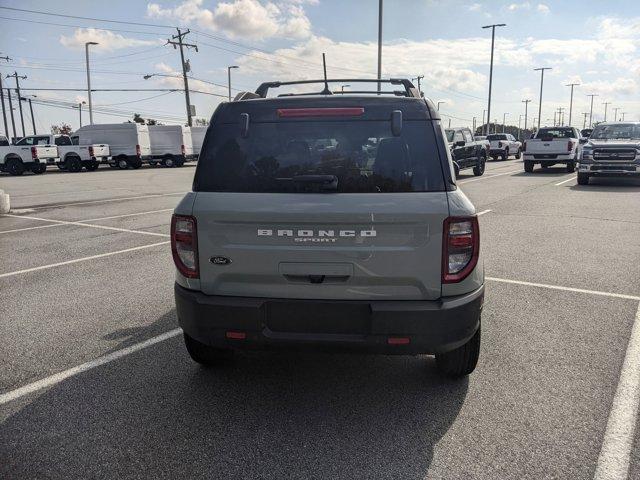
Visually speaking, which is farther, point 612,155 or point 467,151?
point 467,151

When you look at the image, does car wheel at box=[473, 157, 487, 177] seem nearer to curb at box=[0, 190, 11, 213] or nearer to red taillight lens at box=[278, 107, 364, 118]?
curb at box=[0, 190, 11, 213]

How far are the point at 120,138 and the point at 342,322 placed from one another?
107 feet

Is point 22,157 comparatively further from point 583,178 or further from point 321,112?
point 321,112

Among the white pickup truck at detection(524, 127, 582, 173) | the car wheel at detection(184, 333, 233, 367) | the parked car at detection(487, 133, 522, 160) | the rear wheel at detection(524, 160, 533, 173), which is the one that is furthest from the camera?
the parked car at detection(487, 133, 522, 160)

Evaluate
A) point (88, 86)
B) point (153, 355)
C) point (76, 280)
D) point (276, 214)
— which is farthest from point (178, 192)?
point (88, 86)

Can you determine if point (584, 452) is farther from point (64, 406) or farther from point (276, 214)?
point (64, 406)

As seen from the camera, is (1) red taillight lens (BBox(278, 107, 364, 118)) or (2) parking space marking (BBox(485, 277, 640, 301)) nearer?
(1) red taillight lens (BBox(278, 107, 364, 118))

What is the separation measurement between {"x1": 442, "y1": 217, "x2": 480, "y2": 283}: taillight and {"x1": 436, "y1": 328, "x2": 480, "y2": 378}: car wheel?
2.05 ft

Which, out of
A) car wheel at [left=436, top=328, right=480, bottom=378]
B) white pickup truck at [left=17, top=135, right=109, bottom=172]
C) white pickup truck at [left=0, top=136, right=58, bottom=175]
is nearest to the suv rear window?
car wheel at [left=436, top=328, right=480, bottom=378]

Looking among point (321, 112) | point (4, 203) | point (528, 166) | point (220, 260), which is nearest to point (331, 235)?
point (220, 260)

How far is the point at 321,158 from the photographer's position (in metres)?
3.14

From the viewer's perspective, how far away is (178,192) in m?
18.0

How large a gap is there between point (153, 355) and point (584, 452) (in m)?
3.01

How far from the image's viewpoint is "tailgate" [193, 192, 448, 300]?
295 centimetres
